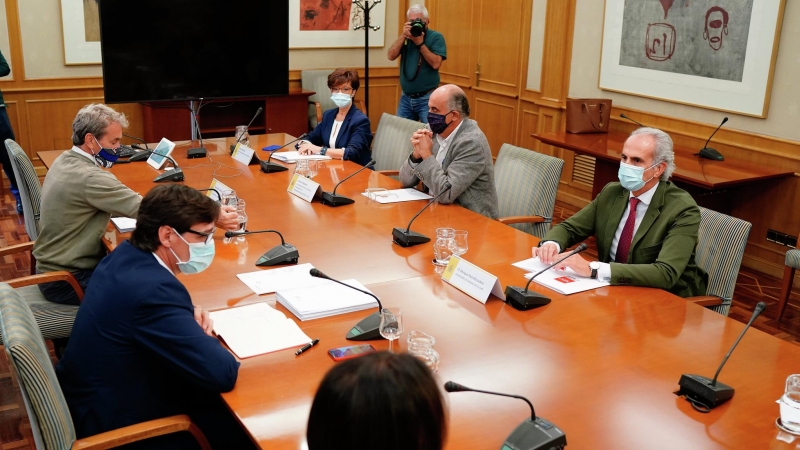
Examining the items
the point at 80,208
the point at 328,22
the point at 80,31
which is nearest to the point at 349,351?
the point at 80,208

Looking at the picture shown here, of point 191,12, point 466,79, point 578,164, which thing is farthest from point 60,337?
point 466,79

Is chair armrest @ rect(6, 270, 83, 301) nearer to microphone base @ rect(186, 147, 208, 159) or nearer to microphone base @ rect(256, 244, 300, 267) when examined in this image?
microphone base @ rect(256, 244, 300, 267)

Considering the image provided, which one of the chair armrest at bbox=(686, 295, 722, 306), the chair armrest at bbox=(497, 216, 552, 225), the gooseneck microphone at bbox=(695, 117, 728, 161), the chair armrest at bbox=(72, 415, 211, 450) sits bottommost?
the chair armrest at bbox=(72, 415, 211, 450)

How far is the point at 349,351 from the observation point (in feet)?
6.91

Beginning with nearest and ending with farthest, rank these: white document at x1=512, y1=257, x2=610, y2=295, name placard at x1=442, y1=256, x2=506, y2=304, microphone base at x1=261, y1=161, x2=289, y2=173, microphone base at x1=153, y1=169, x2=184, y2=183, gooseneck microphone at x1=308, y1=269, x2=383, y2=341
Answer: gooseneck microphone at x1=308, y1=269, x2=383, y2=341 < name placard at x1=442, y1=256, x2=506, y2=304 < white document at x1=512, y1=257, x2=610, y2=295 < microphone base at x1=153, y1=169, x2=184, y2=183 < microphone base at x1=261, y1=161, x2=289, y2=173

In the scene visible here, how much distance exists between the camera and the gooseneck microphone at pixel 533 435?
1.61 metres

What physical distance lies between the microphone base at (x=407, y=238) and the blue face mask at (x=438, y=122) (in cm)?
95

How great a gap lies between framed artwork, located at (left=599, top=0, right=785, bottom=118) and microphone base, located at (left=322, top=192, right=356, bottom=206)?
287 cm

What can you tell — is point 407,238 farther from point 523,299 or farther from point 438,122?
point 438,122

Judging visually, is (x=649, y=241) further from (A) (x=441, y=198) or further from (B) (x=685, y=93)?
(B) (x=685, y=93)

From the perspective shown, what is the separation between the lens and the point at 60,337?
295 cm

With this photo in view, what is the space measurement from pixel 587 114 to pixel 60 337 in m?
4.11

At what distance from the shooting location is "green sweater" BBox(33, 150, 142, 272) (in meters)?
3.10

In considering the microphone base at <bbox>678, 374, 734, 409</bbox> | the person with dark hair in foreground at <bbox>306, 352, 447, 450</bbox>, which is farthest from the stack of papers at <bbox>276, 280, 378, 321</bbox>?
the person with dark hair in foreground at <bbox>306, 352, 447, 450</bbox>
